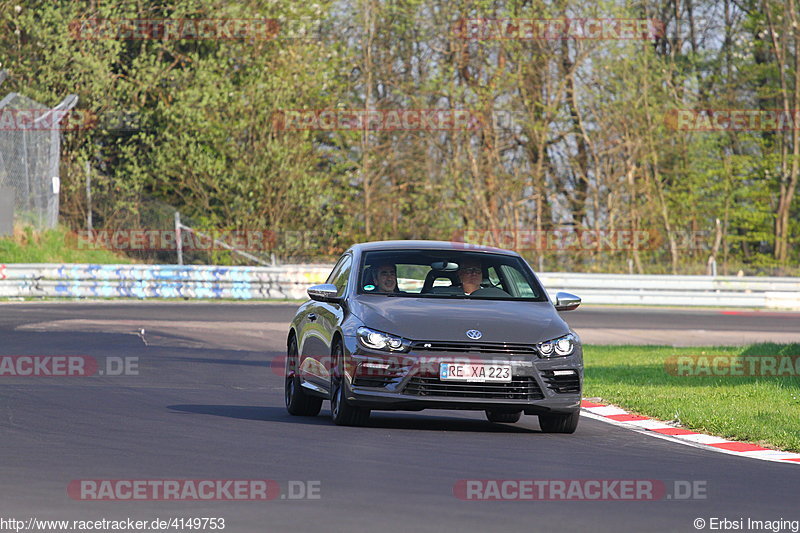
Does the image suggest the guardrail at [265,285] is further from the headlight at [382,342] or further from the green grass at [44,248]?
the headlight at [382,342]

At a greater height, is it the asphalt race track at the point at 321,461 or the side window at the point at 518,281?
the side window at the point at 518,281

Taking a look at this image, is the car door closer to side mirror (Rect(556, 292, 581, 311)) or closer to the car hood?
the car hood

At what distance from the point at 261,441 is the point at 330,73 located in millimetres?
37404

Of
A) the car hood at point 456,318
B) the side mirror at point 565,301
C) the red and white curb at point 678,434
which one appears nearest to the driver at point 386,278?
the car hood at point 456,318

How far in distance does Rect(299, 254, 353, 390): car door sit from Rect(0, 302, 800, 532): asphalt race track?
0.43 metres

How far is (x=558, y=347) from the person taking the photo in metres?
12.1

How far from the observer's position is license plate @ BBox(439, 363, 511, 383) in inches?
463

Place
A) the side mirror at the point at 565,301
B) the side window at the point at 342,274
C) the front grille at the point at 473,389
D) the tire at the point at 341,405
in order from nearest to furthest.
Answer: the front grille at the point at 473,389
the tire at the point at 341,405
the side mirror at the point at 565,301
the side window at the point at 342,274

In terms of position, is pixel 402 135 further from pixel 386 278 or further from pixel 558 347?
pixel 558 347

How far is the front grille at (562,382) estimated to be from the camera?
472 inches

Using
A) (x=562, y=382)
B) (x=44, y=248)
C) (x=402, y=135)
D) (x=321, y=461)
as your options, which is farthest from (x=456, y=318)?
(x=402, y=135)

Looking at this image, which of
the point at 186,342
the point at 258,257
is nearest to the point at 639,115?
the point at 258,257

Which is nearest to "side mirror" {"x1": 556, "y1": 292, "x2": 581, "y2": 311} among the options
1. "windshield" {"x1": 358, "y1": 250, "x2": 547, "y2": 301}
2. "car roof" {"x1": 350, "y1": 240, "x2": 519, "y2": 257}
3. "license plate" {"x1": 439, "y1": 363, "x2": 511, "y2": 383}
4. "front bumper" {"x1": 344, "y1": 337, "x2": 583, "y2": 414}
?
"windshield" {"x1": 358, "y1": 250, "x2": 547, "y2": 301}

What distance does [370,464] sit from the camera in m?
9.77
